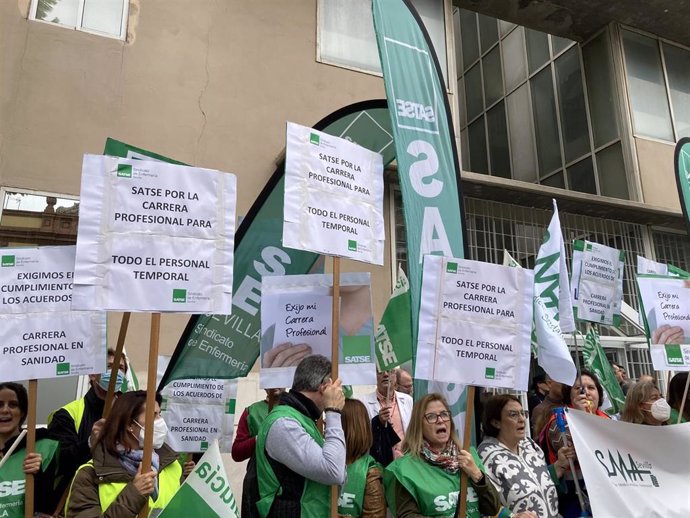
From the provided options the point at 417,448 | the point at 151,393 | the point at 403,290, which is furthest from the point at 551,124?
the point at 151,393

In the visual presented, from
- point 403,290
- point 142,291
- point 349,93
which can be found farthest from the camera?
point 349,93

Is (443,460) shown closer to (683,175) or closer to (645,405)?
(645,405)

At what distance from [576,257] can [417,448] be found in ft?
11.6

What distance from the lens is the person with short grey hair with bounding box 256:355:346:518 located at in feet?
8.82

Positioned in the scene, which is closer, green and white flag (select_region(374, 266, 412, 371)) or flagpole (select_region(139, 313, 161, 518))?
flagpole (select_region(139, 313, 161, 518))

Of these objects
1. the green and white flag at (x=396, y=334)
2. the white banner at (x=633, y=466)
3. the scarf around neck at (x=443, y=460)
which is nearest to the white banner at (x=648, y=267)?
the white banner at (x=633, y=466)

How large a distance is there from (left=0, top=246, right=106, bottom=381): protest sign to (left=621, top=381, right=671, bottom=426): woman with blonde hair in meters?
3.47

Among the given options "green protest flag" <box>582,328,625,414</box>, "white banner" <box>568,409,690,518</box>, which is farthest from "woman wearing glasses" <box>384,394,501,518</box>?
"green protest flag" <box>582,328,625,414</box>

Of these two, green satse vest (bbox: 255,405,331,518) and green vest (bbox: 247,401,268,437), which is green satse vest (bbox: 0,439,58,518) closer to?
green satse vest (bbox: 255,405,331,518)

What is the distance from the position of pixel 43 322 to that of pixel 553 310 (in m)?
3.79

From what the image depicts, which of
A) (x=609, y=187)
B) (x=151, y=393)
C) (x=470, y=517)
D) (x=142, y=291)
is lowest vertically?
(x=470, y=517)

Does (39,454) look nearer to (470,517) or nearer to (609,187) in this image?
(470,517)

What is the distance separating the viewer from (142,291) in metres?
2.90

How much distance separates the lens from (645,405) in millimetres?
4062
